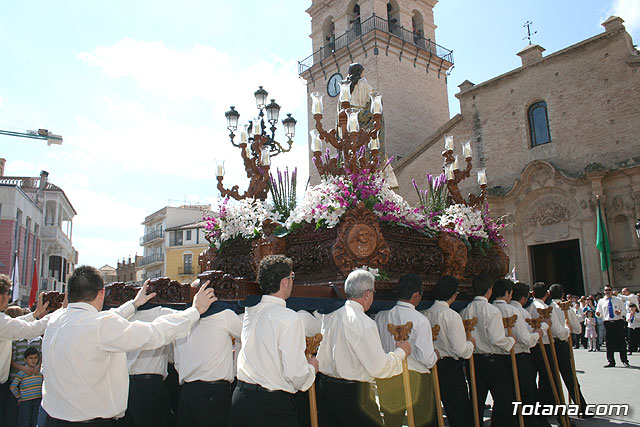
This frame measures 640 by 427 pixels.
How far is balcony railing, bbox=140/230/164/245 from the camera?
5604 cm

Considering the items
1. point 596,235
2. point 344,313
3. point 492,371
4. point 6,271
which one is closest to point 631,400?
point 492,371

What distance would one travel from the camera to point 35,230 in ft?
114

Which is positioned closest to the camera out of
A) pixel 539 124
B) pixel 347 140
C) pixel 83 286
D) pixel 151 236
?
pixel 83 286

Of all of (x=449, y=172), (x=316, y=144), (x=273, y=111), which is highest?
(x=273, y=111)

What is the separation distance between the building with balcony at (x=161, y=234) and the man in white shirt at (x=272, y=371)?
1982 inches

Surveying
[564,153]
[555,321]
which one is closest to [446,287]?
[555,321]

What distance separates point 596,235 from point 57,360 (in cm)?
2031

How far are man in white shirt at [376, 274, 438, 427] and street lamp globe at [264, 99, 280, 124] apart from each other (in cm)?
798

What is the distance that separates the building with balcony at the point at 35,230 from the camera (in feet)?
95.6

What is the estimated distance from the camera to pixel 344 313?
14.1 feet

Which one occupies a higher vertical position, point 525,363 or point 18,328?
point 18,328

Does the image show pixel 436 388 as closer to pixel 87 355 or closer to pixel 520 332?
pixel 520 332

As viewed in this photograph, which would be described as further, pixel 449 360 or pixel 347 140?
pixel 347 140

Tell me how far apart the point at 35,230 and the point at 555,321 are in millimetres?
35669
